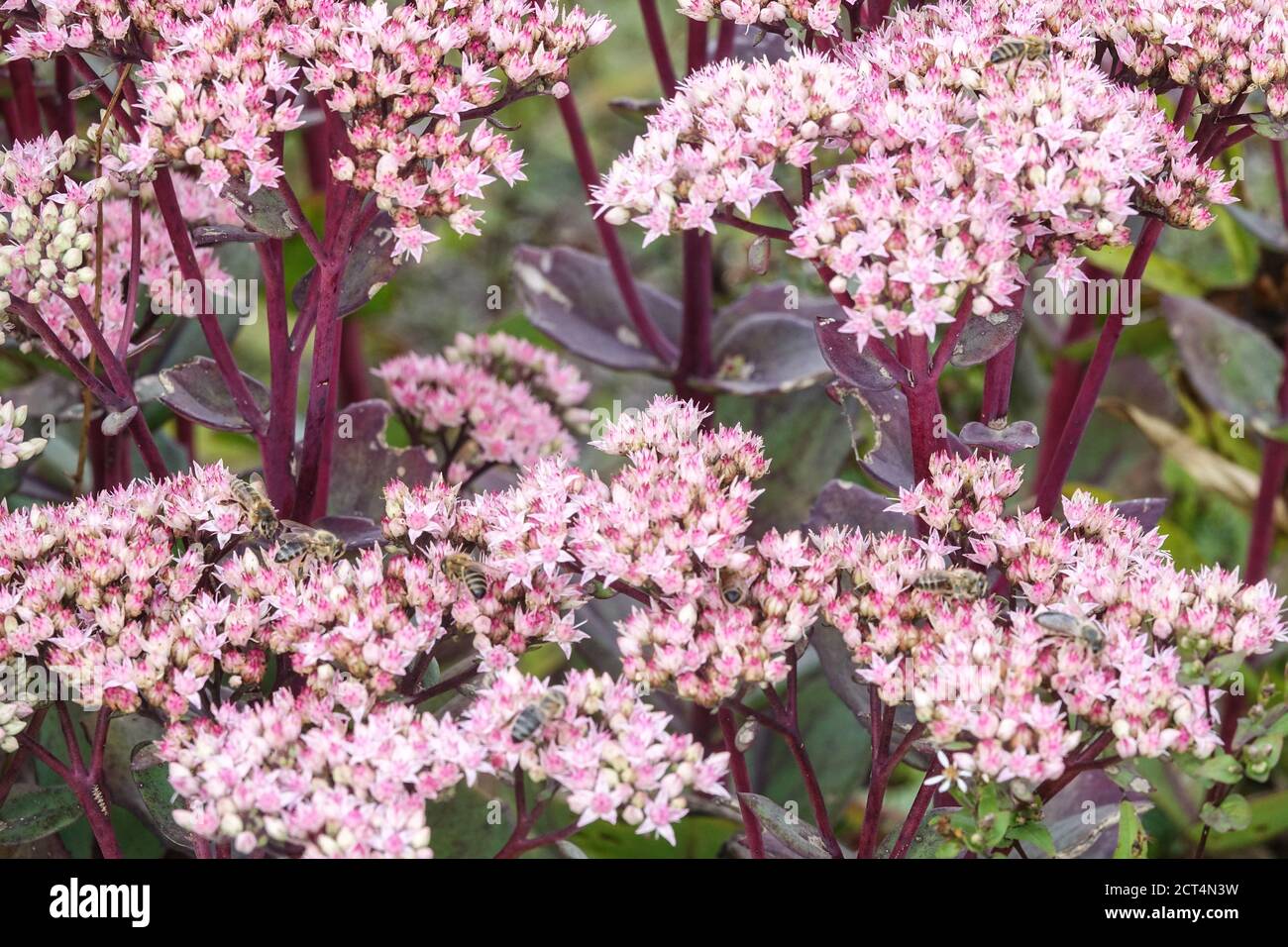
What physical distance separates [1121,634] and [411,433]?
1.04 metres

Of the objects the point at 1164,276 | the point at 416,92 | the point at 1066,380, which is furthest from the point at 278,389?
the point at 1164,276

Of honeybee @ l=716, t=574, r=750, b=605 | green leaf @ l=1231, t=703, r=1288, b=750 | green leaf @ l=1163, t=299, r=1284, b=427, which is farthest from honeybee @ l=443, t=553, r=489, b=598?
green leaf @ l=1163, t=299, r=1284, b=427

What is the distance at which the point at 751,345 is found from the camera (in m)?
2.23

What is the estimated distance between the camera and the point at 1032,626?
4.33 ft

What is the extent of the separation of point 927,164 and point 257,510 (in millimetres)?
738

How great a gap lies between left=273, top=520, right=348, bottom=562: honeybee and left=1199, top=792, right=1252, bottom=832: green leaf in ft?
2.80

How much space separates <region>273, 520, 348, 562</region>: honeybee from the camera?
4.70 ft

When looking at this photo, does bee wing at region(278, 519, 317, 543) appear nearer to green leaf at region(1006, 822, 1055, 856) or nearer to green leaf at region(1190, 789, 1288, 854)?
green leaf at region(1006, 822, 1055, 856)

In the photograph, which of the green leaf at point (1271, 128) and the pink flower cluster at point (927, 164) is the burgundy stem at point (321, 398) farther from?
the green leaf at point (1271, 128)

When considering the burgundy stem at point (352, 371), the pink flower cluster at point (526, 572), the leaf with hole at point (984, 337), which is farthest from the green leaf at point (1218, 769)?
the burgundy stem at point (352, 371)

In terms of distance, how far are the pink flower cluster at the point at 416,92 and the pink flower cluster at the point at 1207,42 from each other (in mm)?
565

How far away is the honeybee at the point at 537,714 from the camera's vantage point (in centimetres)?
124
